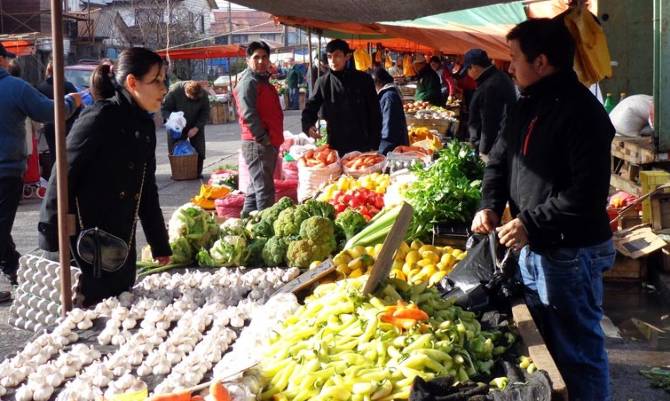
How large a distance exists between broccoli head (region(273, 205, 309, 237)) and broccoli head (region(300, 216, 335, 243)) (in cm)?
13

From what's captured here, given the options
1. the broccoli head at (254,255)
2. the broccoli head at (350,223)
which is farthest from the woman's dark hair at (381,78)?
the broccoli head at (254,255)

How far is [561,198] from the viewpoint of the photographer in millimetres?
3262

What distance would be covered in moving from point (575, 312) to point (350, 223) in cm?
227

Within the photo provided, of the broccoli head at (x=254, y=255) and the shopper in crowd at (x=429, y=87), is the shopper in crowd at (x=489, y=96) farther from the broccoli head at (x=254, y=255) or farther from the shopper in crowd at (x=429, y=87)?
the shopper in crowd at (x=429, y=87)

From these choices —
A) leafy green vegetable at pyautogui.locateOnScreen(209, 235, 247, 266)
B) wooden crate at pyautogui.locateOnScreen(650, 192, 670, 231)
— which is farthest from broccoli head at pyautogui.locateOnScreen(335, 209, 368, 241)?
wooden crate at pyautogui.locateOnScreen(650, 192, 670, 231)

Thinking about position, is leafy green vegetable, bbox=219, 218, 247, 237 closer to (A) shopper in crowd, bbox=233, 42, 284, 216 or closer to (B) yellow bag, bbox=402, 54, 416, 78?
(A) shopper in crowd, bbox=233, 42, 284, 216

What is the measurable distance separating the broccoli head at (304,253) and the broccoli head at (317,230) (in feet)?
0.20

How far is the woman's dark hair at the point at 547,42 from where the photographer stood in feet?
11.1

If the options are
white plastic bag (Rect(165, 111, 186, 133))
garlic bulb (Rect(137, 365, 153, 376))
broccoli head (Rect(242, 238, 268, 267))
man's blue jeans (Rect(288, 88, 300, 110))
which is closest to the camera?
garlic bulb (Rect(137, 365, 153, 376))

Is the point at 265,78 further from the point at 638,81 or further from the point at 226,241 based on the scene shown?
the point at 638,81

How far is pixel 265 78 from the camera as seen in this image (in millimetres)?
7809

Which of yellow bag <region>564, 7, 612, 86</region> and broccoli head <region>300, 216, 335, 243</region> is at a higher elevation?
yellow bag <region>564, 7, 612, 86</region>

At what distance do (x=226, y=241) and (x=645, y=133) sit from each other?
518cm

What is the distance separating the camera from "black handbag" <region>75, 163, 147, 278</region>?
3822 millimetres
